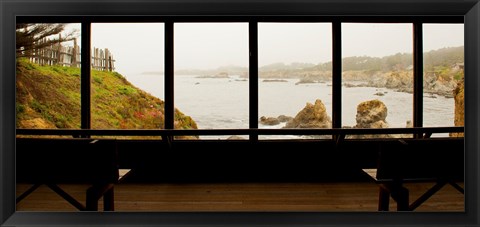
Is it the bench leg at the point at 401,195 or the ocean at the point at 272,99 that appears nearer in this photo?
the bench leg at the point at 401,195

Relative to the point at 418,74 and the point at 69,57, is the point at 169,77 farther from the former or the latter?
the point at 418,74

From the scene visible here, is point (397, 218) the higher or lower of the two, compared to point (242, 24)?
lower

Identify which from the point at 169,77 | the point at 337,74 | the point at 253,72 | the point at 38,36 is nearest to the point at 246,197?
the point at 253,72

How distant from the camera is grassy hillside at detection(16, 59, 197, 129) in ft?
12.3

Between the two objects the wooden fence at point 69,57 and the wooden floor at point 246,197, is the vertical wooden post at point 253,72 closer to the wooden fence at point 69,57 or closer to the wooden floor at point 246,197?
the wooden floor at point 246,197

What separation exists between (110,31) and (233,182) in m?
1.96

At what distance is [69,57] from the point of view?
374 cm

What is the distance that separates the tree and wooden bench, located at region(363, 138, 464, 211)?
10.4 feet

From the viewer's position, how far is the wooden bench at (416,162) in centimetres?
209

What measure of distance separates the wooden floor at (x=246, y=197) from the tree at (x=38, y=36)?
1.41 m

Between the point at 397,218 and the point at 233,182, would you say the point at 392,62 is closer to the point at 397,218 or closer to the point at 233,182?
the point at 233,182

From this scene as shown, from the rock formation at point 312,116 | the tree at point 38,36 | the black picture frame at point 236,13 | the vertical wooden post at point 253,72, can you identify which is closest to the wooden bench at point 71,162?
Answer: the black picture frame at point 236,13
